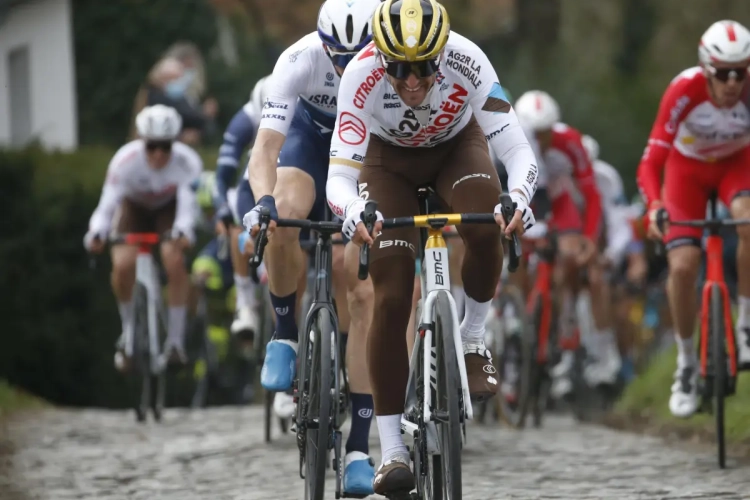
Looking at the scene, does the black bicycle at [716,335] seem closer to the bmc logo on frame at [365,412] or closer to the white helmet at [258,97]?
the bmc logo on frame at [365,412]

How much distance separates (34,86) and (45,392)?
38.0ft

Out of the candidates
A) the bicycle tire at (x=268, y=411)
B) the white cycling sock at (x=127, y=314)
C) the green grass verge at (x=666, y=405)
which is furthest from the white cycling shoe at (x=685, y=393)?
the white cycling sock at (x=127, y=314)

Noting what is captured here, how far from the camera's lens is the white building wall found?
26.1 metres

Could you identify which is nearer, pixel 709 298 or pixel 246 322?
pixel 709 298

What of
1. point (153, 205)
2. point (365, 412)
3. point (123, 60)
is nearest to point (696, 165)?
point (365, 412)

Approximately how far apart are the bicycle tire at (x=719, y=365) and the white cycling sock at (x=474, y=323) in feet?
6.90

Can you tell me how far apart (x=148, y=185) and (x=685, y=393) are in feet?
19.1

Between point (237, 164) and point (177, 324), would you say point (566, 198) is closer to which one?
point (237, 164)

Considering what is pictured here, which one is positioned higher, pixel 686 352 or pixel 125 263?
pixel 125 263

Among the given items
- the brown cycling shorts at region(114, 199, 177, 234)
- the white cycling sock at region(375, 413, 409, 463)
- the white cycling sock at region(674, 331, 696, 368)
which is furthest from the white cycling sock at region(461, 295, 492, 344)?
the brown cycling shorts at region(114, 199, 177, 234)

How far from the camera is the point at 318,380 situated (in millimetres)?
7137

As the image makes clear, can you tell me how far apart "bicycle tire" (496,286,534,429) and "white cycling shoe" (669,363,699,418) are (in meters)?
2.98

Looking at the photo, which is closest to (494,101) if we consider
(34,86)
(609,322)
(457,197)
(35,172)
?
(457,197)

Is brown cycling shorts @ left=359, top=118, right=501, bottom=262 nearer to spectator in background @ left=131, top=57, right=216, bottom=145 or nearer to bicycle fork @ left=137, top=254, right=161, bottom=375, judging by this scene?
bicycle fork @ left=137, top=254, right=161, bottom=375
